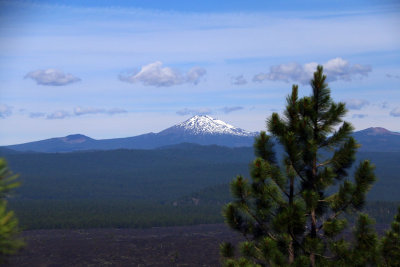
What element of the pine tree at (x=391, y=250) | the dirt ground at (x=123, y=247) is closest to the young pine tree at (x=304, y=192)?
the pine tree at (x=391, y=250)

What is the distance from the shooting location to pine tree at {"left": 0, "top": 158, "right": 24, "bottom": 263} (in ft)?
20.7

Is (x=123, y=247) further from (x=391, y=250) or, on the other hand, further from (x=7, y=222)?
(x=7, y=222)

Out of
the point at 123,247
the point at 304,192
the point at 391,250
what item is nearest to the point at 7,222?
the point at 304,192

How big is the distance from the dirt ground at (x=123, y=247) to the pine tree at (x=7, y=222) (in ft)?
240

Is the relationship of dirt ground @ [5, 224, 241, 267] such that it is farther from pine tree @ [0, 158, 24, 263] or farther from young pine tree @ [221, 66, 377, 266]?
pine tree @ [0, 158, 24, 263]

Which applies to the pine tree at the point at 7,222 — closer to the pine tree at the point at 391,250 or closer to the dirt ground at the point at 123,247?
the pine tree at the point at 391,250

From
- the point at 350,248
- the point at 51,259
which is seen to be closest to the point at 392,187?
the point at 51,259

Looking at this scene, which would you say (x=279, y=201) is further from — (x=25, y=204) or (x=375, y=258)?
(x=25, y=204)

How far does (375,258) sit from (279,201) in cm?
345

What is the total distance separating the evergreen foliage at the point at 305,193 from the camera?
1595 cm

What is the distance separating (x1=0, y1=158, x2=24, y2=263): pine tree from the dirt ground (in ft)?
240

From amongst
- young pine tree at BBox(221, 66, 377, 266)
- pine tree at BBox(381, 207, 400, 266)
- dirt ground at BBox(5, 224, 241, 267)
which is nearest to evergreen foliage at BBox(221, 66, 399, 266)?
young pine tree at BBox(221, 66, 377, 266)

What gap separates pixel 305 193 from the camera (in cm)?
1603

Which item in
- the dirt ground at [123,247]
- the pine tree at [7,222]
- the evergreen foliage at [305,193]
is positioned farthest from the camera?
the dirt ground at [123,247]
